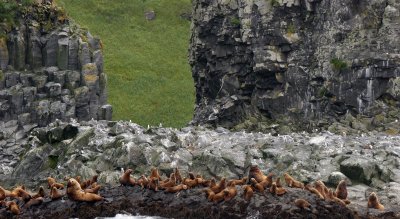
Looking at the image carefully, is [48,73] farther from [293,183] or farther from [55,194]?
[293,183]

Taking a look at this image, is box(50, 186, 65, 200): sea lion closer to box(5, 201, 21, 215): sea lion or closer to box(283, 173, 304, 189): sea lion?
box(5, 201, 21, 215): sea lion

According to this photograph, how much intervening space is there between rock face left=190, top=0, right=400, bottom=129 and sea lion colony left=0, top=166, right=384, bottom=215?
2826 centimetres

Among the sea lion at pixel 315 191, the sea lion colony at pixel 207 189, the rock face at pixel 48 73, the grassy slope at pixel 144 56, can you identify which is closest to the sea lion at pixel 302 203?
the sea lion colony at pixel 207 189

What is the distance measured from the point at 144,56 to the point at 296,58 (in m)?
53.3

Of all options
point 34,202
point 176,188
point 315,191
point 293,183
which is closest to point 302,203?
point 315,191

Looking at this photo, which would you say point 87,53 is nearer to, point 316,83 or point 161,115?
point 316,83

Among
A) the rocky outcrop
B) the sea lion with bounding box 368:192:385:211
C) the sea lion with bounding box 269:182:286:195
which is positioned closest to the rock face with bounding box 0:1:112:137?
the rocky outcrop

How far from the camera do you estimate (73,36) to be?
60.4m

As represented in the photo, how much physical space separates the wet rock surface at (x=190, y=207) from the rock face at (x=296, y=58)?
29148 mm

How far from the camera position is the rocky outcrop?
117 feet

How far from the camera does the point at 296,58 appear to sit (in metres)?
64.2

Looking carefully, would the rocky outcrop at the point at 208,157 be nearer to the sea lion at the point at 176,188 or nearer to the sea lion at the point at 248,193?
the sea lion at the point at 248,193

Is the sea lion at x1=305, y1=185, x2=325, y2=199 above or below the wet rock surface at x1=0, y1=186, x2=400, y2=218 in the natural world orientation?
above

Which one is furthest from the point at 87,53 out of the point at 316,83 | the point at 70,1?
the point at 70,1
